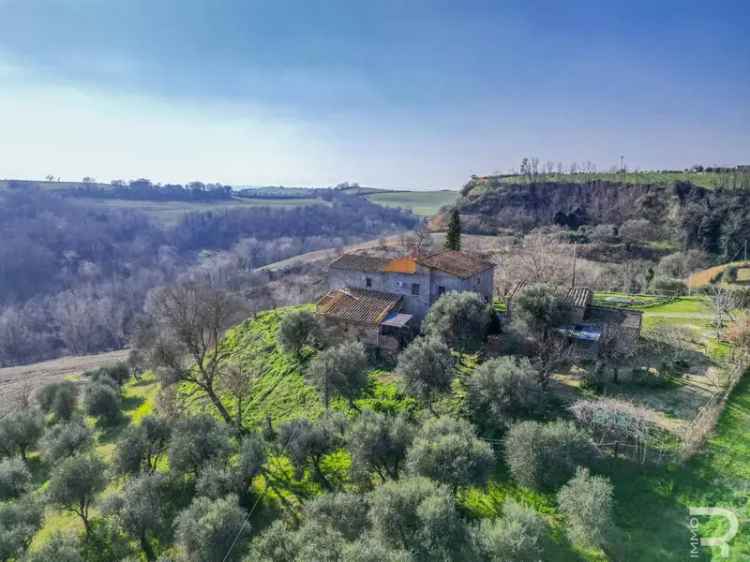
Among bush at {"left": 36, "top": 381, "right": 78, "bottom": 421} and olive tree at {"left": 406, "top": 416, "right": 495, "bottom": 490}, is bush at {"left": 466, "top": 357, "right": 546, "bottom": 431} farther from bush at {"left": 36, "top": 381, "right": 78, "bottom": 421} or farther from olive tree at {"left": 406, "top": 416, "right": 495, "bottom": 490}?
bush at {"left": 36, "top": 381, "right": 78, "bottom": 421}

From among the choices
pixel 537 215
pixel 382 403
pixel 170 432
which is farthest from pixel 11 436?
pixel 537 215

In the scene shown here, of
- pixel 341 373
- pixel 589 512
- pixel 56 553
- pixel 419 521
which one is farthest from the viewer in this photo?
pixel 341 373

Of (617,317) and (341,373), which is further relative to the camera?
(617,317)

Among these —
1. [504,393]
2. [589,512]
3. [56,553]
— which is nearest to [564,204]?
[504,393]

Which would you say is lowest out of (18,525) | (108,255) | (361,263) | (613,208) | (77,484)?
(108,255)

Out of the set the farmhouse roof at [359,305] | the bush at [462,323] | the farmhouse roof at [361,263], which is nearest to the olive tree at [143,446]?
the farmhouse roof at [359,305]

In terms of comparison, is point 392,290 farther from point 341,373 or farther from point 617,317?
point 617,317
